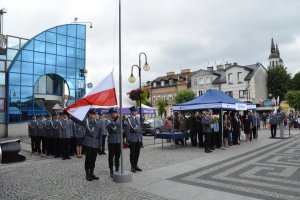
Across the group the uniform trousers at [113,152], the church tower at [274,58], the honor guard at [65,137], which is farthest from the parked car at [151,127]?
the church tower at [274,58]

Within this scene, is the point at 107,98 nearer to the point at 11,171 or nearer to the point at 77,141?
the point at 11,171

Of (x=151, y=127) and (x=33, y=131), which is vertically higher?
(x=33, y=131)

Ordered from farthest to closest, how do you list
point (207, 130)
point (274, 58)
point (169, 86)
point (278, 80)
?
point (274, 58)
point (169, 86)
point (278, 80)
point (207, 130)

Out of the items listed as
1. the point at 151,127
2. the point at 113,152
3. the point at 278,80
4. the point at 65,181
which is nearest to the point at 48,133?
the point at 113,152

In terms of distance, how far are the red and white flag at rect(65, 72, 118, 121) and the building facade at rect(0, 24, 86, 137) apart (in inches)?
814

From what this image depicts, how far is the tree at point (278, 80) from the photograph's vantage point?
2379 inches

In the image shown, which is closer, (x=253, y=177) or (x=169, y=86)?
(x=253, y=177)

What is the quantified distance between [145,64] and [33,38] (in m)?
14.8

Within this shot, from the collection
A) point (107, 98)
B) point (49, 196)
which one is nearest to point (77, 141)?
point (107, 98)

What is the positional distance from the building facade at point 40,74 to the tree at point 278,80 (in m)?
40.6

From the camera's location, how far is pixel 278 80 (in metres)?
61.0

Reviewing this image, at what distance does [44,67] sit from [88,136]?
24186mm

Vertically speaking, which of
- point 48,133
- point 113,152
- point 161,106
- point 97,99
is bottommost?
point 113,152

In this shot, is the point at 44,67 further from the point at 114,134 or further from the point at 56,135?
the point at 114,134
